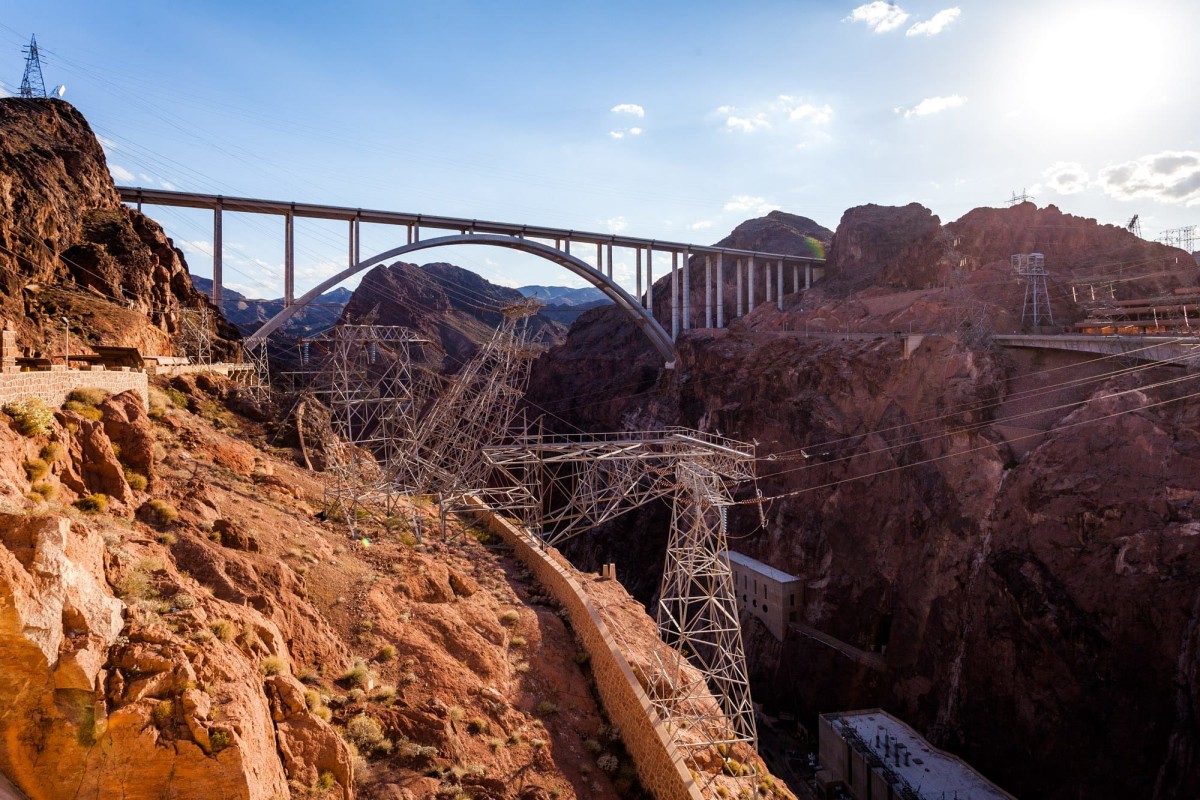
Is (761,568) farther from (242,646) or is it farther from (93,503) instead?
(93,503)

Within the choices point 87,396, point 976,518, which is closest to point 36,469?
point 87,396

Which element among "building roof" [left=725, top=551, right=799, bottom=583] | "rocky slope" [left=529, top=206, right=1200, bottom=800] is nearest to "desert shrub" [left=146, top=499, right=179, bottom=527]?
"rocky slope" [left=529, top=206, right=1200, bottom=800]

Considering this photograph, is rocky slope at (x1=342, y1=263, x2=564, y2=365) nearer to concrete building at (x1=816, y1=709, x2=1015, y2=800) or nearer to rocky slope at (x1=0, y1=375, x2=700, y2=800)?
concrete building at (x1=816, y1=709, x2=1015, y2=800)

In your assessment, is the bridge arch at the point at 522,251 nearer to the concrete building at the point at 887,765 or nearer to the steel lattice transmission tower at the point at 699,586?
the steel lattice transmission tower at the point at 699,586

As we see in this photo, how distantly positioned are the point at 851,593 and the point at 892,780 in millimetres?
11450

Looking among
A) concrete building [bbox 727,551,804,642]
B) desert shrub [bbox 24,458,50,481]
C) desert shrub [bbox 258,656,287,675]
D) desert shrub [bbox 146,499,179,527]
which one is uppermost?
desert shrub [bbox 24,458,50,481]

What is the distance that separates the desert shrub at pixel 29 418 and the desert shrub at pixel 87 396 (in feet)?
5.06

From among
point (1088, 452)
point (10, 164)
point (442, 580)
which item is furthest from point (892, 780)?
point (10, 164)

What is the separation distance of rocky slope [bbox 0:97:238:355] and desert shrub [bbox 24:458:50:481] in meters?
15.0

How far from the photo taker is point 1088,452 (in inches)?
999

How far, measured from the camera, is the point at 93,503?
31.4 feet

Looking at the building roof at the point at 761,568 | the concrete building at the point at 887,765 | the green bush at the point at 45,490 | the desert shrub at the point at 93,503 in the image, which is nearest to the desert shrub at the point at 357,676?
the desert shrub at the point at 93,503

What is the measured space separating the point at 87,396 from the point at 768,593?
103 ft

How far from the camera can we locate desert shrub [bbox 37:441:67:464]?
30.6ft
